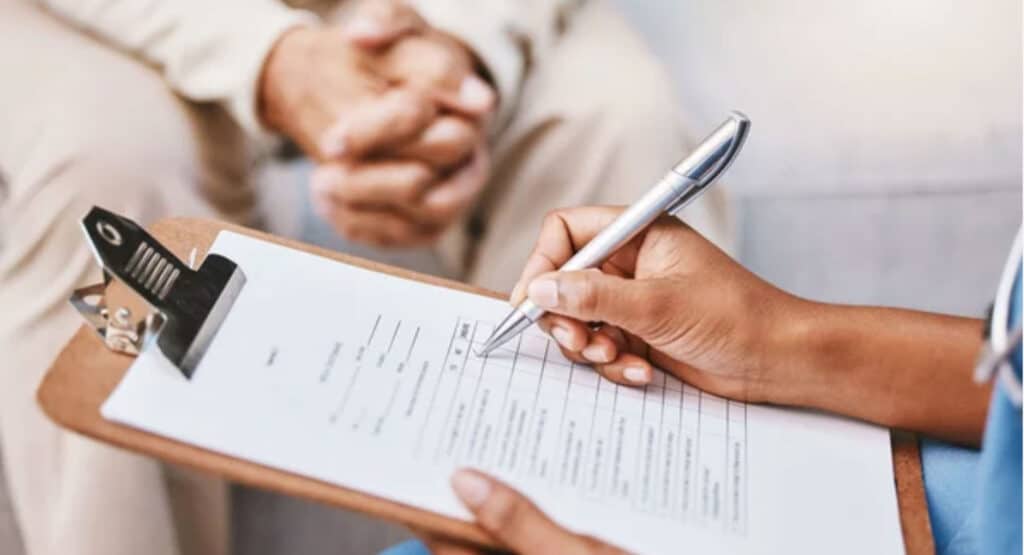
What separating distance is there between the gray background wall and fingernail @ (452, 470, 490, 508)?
55 cm

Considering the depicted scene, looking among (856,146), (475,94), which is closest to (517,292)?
(475,94)

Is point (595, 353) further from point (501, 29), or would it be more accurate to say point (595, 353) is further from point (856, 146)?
point (856, 146)

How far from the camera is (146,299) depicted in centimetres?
46

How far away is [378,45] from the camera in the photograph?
0.86 m

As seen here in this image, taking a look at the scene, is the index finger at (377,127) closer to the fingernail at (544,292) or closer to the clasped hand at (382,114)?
the clasped hand at (382,114)

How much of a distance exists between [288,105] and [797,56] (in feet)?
1.75

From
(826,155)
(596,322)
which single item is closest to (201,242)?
Answer: (596,322)

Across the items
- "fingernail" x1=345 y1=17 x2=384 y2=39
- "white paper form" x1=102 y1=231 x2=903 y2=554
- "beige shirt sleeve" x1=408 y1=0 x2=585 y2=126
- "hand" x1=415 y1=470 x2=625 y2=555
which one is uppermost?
"beige shirt sleeve" x1=408 y1=0 x2=585 y2=126

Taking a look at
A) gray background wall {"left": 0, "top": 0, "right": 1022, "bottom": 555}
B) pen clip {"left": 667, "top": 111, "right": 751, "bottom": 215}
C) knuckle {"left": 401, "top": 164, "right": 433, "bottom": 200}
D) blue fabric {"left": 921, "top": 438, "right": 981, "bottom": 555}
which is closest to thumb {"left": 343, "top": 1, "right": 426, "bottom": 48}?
knuckle {"left": 401, "top": 164, "right": 433, "bottom": 200}

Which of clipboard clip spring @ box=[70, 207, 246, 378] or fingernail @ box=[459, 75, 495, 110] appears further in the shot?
fingernail @ box=[459, 75, 495, 110]

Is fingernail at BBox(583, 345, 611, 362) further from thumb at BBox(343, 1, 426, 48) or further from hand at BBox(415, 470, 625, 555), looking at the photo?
thumb at BBox(343, 1, 426, 48)

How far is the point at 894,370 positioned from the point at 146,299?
1.27 ft

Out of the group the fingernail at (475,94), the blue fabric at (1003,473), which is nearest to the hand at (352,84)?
the fingernail at (475,94)

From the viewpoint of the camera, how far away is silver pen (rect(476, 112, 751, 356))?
504 mm
